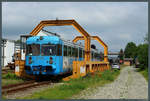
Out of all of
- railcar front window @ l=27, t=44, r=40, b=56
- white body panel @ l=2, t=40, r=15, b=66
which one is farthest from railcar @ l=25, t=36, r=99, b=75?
white body panel @ l=2, t=40, r=15, b=66

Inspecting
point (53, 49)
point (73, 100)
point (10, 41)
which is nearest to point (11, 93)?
point (73, 100)

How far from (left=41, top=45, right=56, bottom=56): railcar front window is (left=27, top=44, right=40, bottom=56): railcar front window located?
384 mm

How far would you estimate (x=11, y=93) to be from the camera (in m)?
11.4

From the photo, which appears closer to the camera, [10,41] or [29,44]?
[29,44]

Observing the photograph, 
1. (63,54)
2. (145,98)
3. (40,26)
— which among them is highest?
(40,26)

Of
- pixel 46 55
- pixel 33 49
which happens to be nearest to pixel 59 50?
pixel 46 55

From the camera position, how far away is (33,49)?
1703 cm

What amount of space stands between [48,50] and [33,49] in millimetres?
1172

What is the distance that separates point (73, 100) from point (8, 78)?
10.0 metres

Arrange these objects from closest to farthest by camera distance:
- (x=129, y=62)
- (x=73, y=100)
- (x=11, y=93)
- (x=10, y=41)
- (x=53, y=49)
Answer: (x=73, y=100) → (x=11, y=93) → (x=53, y=49) → (x=10, y=41) → (x=129, y=62)

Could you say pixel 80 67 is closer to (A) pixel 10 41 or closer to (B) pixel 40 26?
(B) pixel 40 26

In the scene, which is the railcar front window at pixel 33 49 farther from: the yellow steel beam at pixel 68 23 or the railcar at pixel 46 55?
the yellow steel beam at pixel 68 23

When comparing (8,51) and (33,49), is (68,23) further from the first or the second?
(8,51)

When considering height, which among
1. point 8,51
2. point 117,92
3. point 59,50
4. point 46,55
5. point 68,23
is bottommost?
point 117,92
